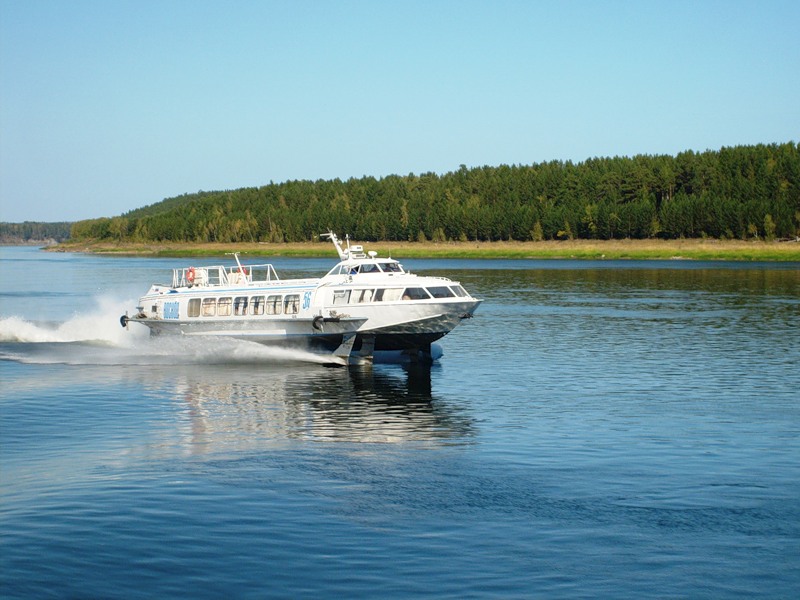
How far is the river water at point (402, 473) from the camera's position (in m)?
19.8

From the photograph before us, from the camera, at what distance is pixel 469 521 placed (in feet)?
75.1

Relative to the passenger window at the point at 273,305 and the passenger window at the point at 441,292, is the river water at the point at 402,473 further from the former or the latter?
the passenger window at the point at 441,292

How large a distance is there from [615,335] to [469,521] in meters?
40.7

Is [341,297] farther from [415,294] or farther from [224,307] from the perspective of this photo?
[224,307]

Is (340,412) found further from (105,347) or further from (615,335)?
(615,335)

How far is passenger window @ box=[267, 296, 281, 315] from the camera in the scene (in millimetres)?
49312

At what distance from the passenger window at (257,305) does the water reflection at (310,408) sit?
2994 millimetres

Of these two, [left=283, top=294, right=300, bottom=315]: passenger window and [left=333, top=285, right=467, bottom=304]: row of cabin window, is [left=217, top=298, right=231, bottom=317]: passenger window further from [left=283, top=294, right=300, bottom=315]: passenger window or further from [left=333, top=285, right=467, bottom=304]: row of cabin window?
[left=333, top=285, right=467, bottom=304]: row of cabin window

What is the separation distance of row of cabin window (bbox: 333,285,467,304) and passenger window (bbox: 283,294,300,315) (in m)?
2.70

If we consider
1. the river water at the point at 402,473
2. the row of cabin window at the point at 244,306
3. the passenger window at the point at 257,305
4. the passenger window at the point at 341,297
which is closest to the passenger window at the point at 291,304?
the row of cabin window at the point at 244,306

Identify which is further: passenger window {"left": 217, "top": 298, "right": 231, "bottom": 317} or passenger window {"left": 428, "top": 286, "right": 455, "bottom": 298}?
passenger window {"left": 217, "top": 298, "right": 231, "bottom": 317}

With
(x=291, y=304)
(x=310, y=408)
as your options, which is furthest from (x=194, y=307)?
(x=310, y=408)

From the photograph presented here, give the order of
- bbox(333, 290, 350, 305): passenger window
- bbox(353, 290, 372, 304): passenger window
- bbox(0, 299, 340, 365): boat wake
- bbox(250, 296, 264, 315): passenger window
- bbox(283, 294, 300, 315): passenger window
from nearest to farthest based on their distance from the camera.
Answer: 1. bbox(353, 290, 372, 304): passenger window
2. bbox(333, 290, 350, 305): passenger window
3. bbox(283, 294, 300, 315): passenger window
4. bbox(250, 296, 264, 315): passenger window
5. bbox(0, 299, 340, 365): boat wake

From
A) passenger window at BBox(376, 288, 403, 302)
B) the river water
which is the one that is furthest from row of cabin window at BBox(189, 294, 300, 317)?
passenger window at BBox(376, 288, 403, 302)
